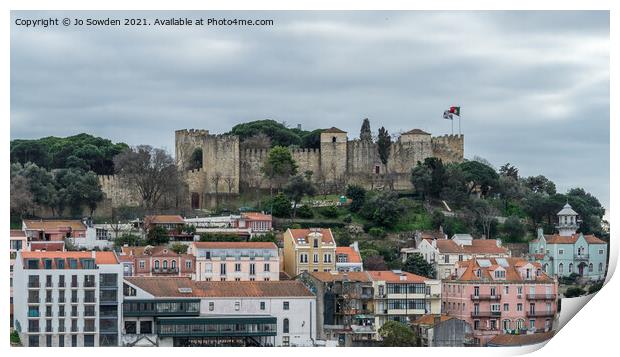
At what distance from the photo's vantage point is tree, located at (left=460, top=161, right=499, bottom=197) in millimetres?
55281

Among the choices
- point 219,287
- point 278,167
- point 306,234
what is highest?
point 278,167

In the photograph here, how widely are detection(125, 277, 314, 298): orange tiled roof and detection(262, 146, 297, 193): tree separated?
14.3m

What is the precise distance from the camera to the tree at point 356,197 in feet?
174

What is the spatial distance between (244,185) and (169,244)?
8.99 m

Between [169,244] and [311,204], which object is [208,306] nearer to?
[169,244]

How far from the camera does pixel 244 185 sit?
2251 inches

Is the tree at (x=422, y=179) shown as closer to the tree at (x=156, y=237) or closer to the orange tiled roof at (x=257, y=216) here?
the orange tiled roof at (x=257, y=216)

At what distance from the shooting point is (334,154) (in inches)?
2306

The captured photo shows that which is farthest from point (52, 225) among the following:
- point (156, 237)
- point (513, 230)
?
point (513, 230)

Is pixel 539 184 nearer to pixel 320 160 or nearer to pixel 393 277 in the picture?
pixel 320 160

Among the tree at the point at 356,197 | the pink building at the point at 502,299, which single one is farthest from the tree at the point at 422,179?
the pink building at the point at 502,299

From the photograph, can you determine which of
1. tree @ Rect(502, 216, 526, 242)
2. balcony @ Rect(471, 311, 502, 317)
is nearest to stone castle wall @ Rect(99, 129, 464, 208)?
tree @ Rect(502, 216, 526, 242)

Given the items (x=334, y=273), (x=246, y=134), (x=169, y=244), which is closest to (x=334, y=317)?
(x=334, y=273)

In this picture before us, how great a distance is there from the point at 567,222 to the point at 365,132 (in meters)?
9.52
